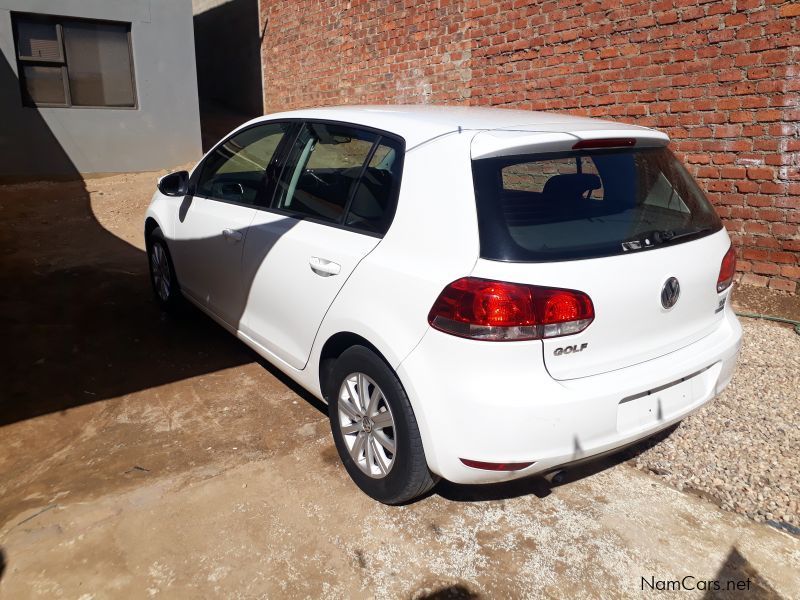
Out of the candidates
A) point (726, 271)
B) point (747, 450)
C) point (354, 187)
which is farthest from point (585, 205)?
point (747, 450)

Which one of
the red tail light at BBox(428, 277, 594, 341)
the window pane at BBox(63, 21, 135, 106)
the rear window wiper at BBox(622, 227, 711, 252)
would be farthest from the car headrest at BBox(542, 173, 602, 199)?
the window pane at BBox(63, 21, 135, 106)

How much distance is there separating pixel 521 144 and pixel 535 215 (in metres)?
0.29

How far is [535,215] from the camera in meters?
2.56

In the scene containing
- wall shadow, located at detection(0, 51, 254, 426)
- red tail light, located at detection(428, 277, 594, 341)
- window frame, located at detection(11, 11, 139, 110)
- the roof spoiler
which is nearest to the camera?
red tail light, located at detection(428, 277, 594, 341)

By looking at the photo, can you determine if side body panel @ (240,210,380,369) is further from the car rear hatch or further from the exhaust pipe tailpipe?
the exhaust pipe tailpipe

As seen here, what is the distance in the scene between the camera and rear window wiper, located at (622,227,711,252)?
2594 mm

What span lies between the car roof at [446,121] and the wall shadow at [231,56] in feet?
39.4

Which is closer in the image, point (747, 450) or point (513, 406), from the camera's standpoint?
point (513, 406)

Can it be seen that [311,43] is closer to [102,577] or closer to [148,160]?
[148,160]

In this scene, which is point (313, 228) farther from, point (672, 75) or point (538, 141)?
point (672, 75)

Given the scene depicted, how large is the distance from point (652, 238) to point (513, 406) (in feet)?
3.12

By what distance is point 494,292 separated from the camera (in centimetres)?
236

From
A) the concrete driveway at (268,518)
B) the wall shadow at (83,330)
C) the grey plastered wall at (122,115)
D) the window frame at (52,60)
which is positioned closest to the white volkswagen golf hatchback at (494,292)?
the concrete driveway at (268,518)

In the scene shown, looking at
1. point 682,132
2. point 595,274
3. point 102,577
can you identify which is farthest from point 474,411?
point 682,132
